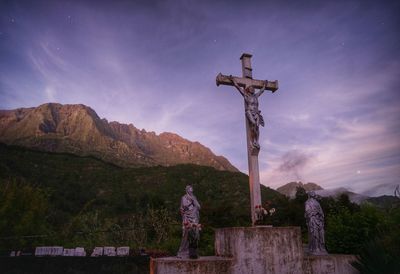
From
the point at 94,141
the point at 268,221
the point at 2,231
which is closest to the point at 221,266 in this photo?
the point at 268,221

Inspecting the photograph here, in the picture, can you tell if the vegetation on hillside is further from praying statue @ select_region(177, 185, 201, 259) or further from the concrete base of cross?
praying statue @ select_region(177, 185, 201, 259)

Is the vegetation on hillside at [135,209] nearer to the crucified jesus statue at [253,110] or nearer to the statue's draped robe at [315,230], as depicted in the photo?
the statue's draped robe at [315,230]

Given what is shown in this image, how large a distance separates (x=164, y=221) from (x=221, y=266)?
12.6m

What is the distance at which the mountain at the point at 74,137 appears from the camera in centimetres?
8191

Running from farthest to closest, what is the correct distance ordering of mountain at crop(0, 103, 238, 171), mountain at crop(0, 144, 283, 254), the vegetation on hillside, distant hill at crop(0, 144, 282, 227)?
1. mountain at crop(0, 103, 238, 171)
2. distant hill at crop(0, 144, 282, 227)
3. mountain at crop(0, 144, 283, 254)
4. the vegetation on hillside

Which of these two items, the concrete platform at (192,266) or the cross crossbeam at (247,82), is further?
the cross crossbeam at (247,82)

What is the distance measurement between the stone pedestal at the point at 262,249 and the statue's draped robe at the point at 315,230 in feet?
4.03

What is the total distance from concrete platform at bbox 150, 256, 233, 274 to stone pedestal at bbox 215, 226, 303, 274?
0.84 feet

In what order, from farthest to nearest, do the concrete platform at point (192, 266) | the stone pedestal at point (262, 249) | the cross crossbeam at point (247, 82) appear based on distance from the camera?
the cross crossbeam at point (247, 82)
the stone pedestal at point (262, 249)
the concrete platform at point (192, 266)

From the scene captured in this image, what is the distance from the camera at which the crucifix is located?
9.45m

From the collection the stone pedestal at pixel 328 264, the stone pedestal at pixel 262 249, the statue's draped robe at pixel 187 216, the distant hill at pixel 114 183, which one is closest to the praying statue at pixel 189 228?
the statue's draped robe at pixel 187 216

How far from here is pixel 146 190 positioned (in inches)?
1789

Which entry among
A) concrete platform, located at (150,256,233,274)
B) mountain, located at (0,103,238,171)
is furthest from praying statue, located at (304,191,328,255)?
mountain, located at (0,103,238,171)

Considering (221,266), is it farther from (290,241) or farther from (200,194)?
(200,194)
